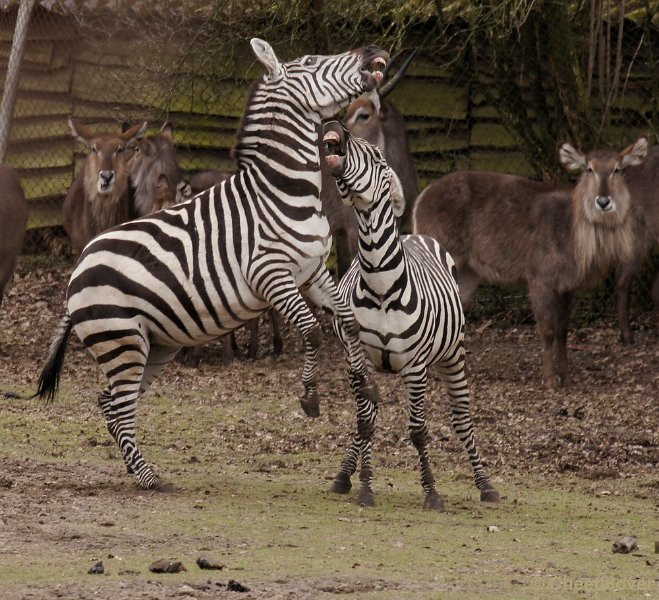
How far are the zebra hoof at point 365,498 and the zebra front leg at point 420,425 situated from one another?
248 millimetres

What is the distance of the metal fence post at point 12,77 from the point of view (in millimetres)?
11992

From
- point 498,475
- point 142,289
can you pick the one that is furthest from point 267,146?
point 498,475

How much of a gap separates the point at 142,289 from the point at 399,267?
122 cm

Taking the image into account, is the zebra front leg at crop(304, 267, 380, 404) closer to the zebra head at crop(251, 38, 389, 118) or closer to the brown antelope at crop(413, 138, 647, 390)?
the zebra head at crop(251, 38, 389, 118)

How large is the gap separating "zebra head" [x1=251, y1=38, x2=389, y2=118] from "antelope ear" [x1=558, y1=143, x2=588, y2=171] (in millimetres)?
4226

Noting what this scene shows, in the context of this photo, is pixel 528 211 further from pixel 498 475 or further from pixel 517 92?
pixel 498 475

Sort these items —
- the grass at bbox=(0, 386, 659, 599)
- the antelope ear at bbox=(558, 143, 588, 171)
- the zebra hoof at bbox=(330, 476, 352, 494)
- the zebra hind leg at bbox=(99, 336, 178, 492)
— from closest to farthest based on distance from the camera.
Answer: the grass at bbox=(0, 386, 659, 599) < the zebra hind leg at bbox=(99, 336, 178, 492) < the zebra hoof at bbox=(330, 476, 352, 494) < the antelope ear at bbox=(558, 143, 588, 171)

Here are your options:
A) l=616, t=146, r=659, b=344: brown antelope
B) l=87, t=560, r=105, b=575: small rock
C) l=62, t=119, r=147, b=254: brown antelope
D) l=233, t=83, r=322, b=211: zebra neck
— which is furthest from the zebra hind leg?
l=616, t=146, r=659, b=344: brown antelope

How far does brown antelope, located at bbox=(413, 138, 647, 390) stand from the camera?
10.4 meters

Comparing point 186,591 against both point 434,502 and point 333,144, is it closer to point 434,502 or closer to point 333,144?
point 434,502

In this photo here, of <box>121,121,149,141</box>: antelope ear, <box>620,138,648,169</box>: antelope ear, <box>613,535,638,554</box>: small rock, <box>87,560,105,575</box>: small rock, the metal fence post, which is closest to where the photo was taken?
<box>87,560,105,575</box>: small rock

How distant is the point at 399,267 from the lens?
20.5 ft

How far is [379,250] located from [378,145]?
221 inches

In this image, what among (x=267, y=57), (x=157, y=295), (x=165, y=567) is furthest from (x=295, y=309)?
(x=165, y=567)
